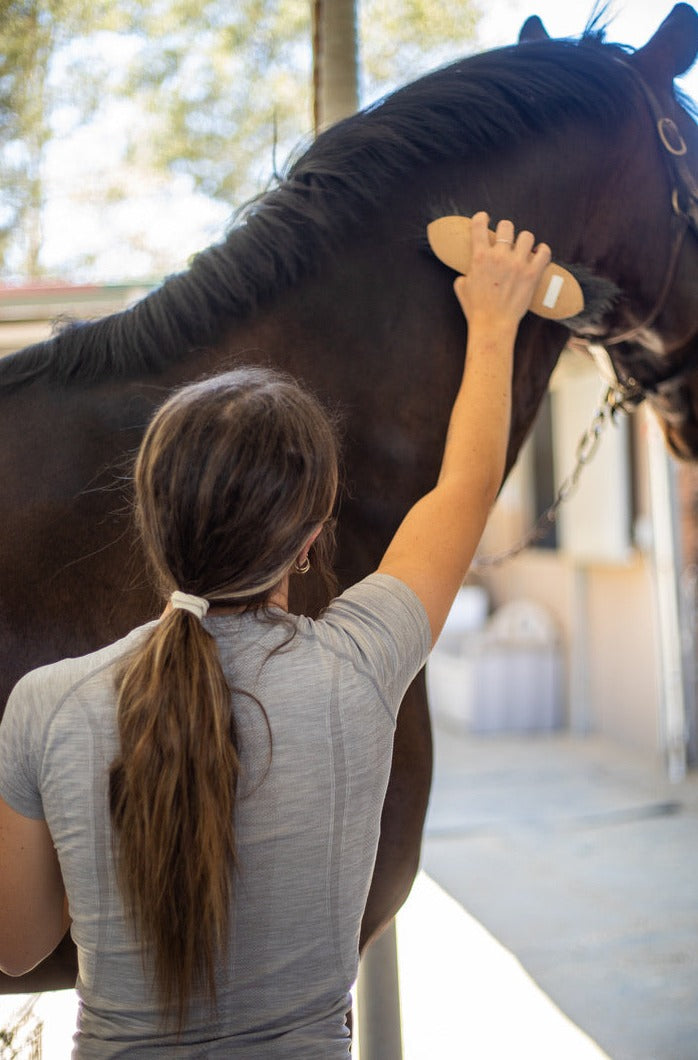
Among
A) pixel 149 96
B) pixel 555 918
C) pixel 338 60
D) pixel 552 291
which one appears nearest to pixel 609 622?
pixel 555 918

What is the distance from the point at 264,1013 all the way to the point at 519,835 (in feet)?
14.0

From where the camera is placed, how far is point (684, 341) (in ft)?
5.06

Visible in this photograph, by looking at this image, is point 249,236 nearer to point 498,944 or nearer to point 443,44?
point 498,944

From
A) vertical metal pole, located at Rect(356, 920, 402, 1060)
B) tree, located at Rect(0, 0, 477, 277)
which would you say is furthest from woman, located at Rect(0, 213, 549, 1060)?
tree, located at Rect(0, 0, 477, 277)

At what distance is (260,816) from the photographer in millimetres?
813

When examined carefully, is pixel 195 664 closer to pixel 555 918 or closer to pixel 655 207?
pixel 655 207

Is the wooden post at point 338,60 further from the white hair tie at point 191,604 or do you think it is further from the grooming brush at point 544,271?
the white hair tie at point 191,604

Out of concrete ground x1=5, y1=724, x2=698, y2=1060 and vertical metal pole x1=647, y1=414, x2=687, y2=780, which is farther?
vertical metal pole x1=647, y1=414, x2=687, y2=780

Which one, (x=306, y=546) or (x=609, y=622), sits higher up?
(x=306, y=546)

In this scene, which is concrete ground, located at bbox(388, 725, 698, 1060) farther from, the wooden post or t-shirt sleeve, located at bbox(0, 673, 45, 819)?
the wooden post

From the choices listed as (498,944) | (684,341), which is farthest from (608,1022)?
(684,341)

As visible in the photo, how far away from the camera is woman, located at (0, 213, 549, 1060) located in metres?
0.78

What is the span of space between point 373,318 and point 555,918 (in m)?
3.29

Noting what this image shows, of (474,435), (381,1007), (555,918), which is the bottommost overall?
(555,918)
